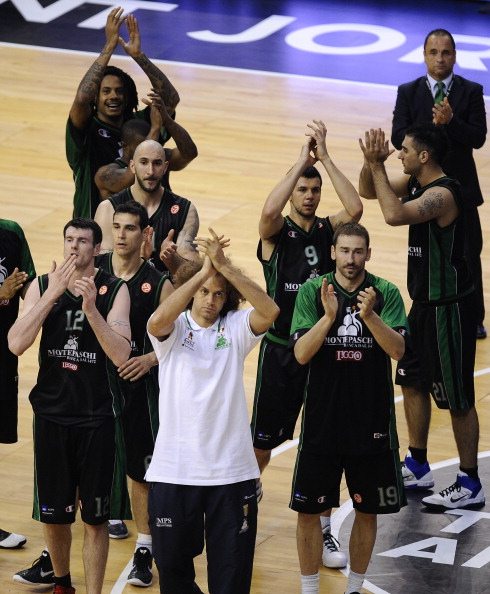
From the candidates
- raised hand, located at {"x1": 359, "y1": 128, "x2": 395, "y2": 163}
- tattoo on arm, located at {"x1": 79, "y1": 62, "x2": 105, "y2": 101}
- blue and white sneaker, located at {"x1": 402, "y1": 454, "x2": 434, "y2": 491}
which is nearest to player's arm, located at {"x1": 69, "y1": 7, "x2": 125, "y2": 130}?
tattoo on arm, located at {"x1": 79, "y1": 62, "x2": 105, "y2": 101}

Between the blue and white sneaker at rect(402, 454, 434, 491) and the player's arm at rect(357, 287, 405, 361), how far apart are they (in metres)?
2.06

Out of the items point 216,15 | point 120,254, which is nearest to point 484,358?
point 120,254

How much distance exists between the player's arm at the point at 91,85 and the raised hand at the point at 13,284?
8.19 ft

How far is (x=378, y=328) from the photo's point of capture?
6.81 metres

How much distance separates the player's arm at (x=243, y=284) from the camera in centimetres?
625

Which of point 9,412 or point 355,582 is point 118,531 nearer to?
point 9,412

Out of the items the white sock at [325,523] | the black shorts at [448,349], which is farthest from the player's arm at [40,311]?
the black shorts at [448,349]

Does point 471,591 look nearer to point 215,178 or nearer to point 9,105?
point 215,178

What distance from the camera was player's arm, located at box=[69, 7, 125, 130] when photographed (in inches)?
377

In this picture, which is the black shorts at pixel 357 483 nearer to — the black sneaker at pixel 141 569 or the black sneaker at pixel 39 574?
the black sneaker at pixel 141 569

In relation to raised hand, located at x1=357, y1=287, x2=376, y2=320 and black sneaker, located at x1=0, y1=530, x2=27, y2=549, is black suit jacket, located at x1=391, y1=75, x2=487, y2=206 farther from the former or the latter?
black sneaker, located at x1=0, y1=530, x2=27, y2=549

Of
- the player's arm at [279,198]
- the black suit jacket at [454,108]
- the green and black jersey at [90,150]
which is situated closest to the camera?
the player's arm at [279,198]

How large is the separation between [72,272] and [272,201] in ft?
4.90

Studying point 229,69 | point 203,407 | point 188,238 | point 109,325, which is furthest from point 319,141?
point 229,69
